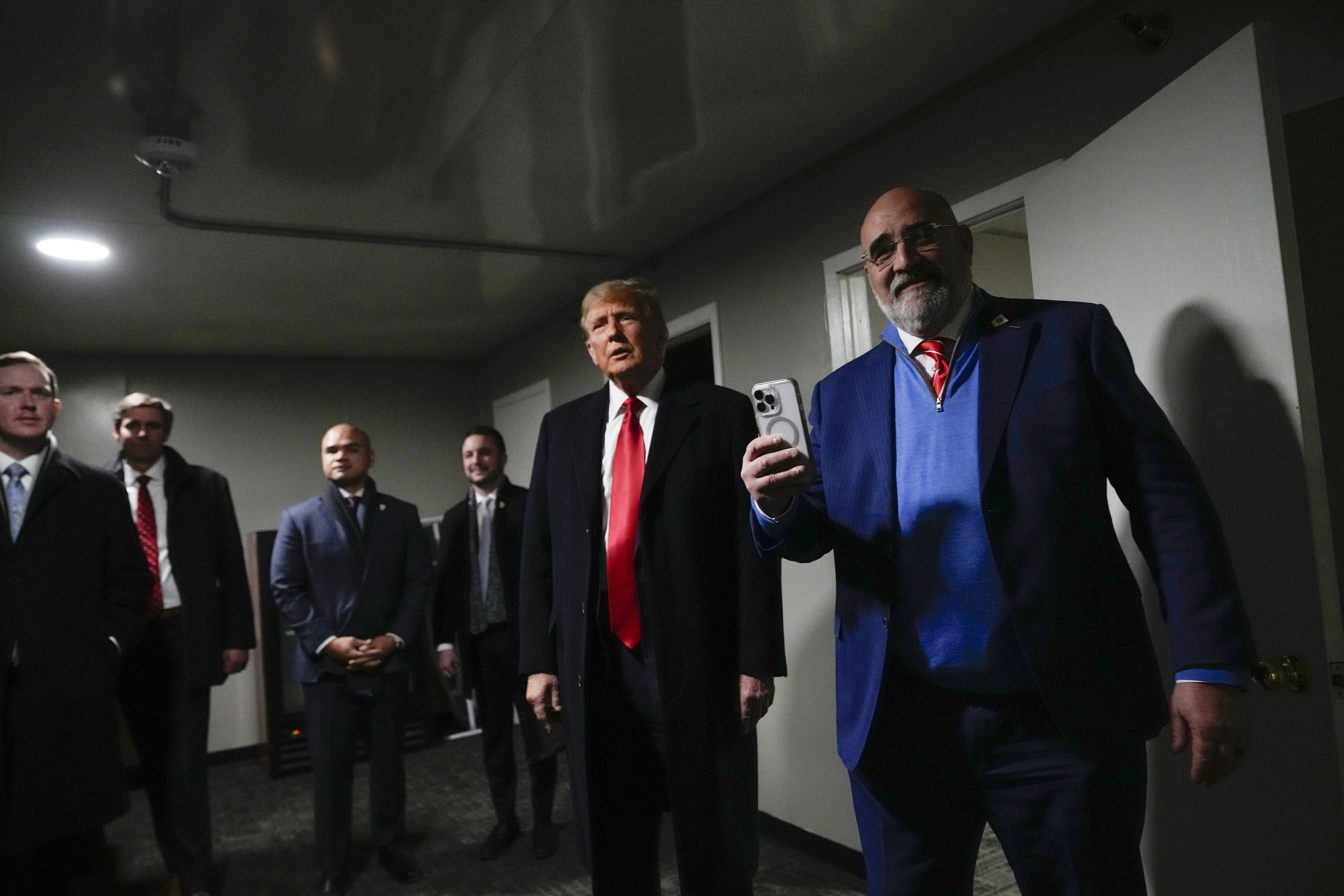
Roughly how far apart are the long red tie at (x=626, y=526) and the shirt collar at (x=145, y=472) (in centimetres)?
190

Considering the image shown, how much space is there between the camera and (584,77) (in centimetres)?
222

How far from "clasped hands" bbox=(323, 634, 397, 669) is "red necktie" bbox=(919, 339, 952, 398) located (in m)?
2.20

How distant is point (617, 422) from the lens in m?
1.93

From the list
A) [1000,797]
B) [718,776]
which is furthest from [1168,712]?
[718,776]

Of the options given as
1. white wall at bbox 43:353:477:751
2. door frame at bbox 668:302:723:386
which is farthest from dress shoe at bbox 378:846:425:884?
white wall at bbox 43:353:477:751

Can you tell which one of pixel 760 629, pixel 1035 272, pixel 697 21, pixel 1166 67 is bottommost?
pixel 760 629

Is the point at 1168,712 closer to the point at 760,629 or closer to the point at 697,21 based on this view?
the point at 760,629

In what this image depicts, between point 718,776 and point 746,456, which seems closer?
point 746,456

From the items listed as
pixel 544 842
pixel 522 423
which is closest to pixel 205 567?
pixel 544 842

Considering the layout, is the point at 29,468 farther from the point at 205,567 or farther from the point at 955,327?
the point at 955,327

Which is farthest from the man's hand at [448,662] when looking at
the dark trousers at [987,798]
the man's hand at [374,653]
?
the dark trousers at [987,798]

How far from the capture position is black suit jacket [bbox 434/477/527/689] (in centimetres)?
328

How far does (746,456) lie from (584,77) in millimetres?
1383

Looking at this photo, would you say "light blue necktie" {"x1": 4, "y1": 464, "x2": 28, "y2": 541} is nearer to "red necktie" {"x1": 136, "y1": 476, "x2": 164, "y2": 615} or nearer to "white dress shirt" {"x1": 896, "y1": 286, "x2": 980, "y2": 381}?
"red necktie" {"x1": 136, "y1": 476, "x2": 164, "y2": 615}
